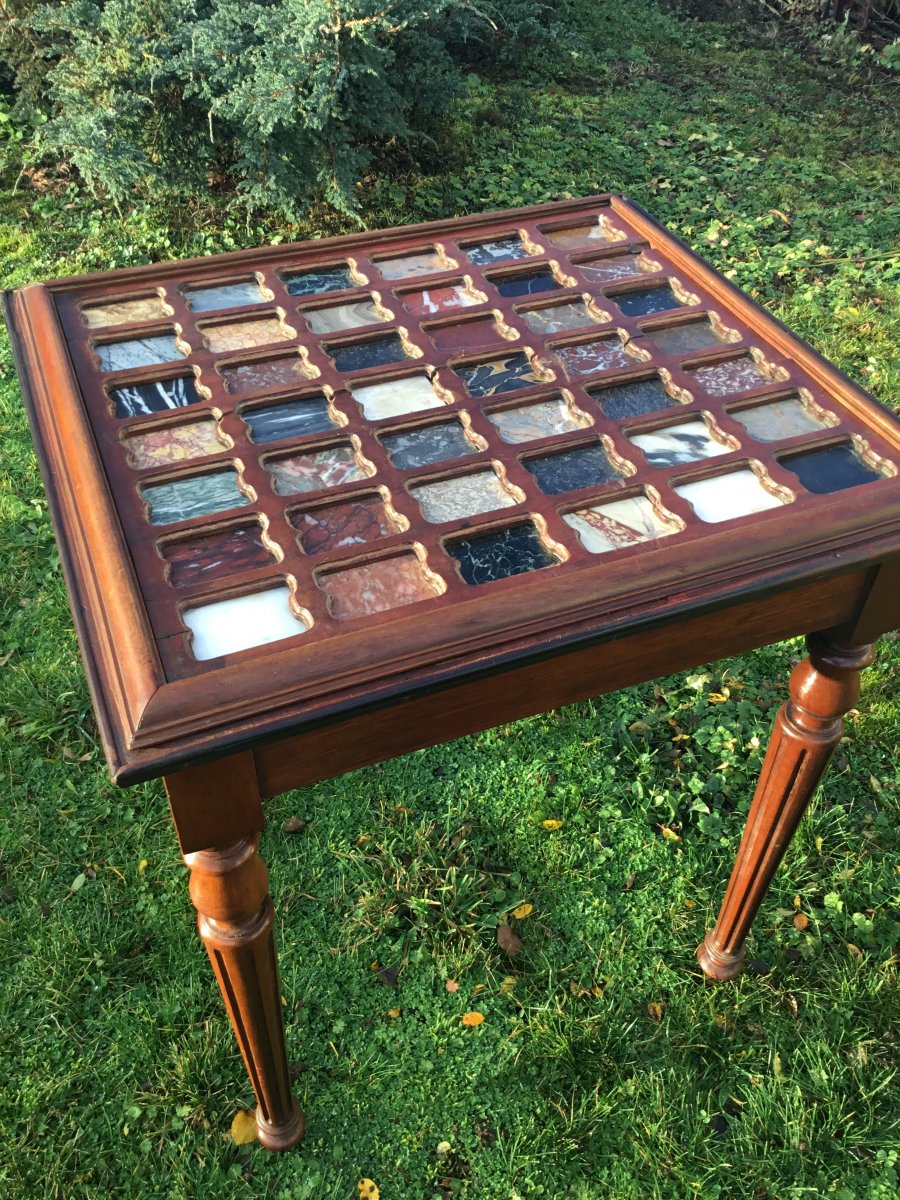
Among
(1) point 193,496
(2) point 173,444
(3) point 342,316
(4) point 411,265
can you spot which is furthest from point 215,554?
(4) point 411,265

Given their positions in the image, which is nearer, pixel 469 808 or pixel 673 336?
pixel 673 336

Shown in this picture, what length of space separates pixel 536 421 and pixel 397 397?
0.22 meters

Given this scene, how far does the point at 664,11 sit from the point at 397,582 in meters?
7.34

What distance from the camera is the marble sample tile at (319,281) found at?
1.78 m

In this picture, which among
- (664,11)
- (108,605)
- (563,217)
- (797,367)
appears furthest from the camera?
(664,11)

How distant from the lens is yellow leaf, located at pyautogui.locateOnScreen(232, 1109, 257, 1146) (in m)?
1.81

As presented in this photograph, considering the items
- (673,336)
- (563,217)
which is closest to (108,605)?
(673,336)

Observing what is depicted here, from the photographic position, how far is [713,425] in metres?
1.49

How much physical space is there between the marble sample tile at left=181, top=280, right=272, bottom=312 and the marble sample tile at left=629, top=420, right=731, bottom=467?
2.42 ft

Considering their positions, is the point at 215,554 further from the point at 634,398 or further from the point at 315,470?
the point at 634,398

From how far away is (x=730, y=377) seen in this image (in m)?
1.60

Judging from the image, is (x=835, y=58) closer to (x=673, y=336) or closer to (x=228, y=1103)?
(x=673, y=336)

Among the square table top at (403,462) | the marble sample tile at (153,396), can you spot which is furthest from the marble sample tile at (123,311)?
the marble sample tile at (153,396)

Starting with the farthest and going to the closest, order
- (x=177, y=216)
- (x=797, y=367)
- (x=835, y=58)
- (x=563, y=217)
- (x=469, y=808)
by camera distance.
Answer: (x=835, y=58) < (x=177, y=216) < (x=469, y=808) < (x=563, y=217) < (x=797, y=367)
